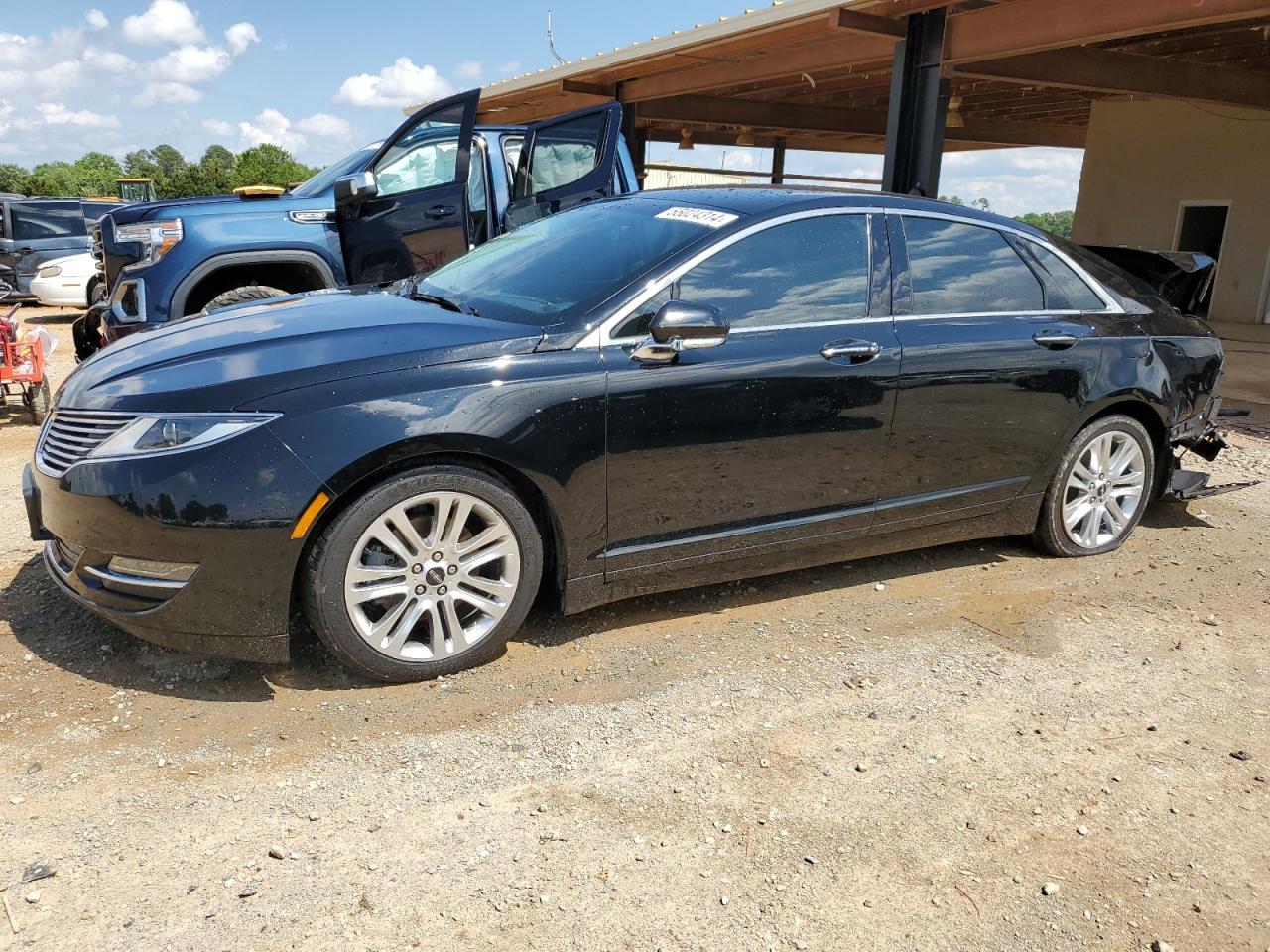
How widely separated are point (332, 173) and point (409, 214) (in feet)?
2.88

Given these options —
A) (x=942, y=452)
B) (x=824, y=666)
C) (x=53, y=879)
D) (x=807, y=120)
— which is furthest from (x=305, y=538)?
(x=807, y=120)

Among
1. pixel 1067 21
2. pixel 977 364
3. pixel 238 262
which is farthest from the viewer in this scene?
pixel 1067 21

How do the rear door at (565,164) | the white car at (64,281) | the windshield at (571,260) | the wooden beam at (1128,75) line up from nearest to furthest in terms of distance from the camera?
the windshield at (571,260)
the rear door at (565,164)
the wooden beam at (1128,75)
the white car at (64,281)

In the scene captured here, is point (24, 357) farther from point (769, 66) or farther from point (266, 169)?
point (266, 169)

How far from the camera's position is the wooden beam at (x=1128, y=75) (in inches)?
442

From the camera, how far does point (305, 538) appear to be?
3035 mm

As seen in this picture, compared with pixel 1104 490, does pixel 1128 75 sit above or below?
above

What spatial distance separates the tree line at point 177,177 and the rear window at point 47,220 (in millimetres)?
3378

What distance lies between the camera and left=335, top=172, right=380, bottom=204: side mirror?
6.27 metres

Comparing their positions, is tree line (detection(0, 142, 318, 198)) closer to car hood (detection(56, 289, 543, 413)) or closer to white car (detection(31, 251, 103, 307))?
white car (detection(31, 251, 103, 307))

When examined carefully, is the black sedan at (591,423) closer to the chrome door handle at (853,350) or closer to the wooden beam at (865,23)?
the chrome door handle at (853,350)

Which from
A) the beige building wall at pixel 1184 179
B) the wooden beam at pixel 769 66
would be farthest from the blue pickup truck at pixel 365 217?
the beige building wall at pixel 1184 179

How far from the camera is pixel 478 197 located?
715 cm

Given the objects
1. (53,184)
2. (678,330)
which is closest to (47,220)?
(678,330)
